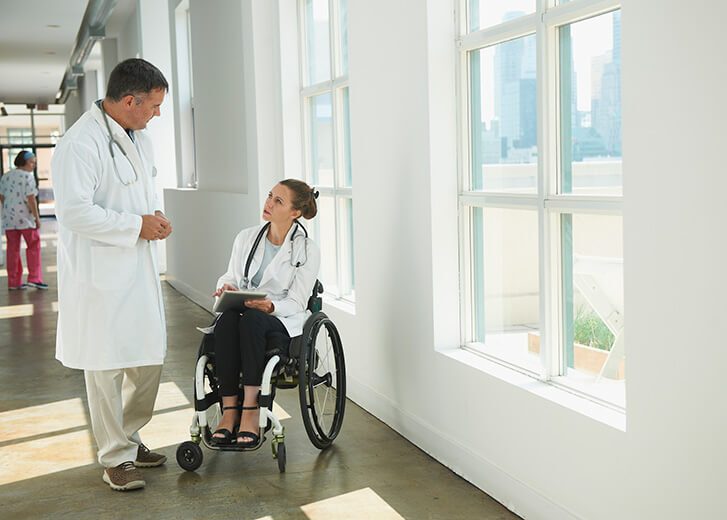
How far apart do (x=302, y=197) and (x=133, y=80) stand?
0.88 metres

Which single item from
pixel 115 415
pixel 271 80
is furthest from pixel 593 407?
pixel 271 80

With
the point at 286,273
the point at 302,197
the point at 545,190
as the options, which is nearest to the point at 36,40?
the point at 302,197

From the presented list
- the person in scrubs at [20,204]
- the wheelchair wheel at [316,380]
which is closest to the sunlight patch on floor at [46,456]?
the wheelchair wheel at [316,380]

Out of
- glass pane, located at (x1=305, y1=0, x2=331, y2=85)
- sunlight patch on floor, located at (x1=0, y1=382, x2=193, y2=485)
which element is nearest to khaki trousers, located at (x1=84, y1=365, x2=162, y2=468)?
sunlight patch on floor, located at (x1=0, y1=382, x2=193, y2=485)

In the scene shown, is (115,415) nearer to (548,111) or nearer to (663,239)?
(548,111)

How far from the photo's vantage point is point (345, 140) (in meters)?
5.25

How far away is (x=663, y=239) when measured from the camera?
2264mm

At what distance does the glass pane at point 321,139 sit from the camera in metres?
5.52

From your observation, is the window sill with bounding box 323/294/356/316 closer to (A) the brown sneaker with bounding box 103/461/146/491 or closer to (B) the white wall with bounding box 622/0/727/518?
(A) the brown sneaker with bounding box 103/461/146/491

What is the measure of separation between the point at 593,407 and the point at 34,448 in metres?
2.68

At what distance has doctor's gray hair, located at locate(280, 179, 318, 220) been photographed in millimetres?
3986

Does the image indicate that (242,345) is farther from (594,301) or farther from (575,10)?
(575,10)

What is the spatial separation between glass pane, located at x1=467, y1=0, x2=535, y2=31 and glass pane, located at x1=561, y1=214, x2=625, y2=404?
0.76 metres

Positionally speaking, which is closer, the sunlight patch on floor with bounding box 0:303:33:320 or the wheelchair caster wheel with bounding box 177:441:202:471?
the wheelchair caster wheel with bounding box 177:441:202:471
